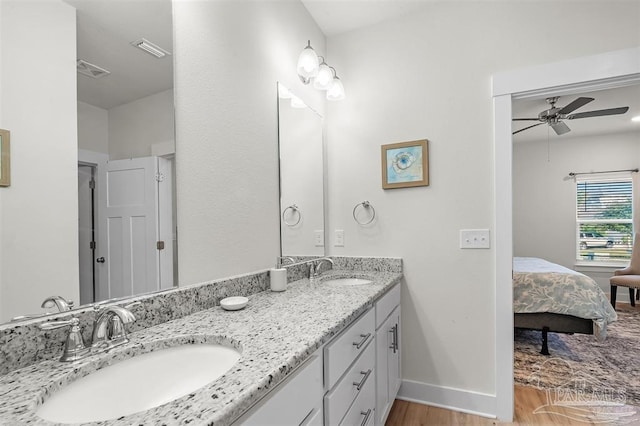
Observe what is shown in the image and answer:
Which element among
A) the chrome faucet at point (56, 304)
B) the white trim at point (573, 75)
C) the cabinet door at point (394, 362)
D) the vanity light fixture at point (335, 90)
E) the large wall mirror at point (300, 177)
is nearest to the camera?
the chrome faucet at point (56, 304)

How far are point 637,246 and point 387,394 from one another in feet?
14.9

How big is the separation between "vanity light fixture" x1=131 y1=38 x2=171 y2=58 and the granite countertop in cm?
93

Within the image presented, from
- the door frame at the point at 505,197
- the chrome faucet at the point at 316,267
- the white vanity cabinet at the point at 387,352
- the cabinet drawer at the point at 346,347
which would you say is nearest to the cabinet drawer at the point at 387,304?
the white vanity cabinet at the point at 387,352

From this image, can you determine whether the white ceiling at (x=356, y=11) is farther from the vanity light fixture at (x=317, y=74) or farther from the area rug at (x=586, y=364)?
the area rug at (x=586, y=364)

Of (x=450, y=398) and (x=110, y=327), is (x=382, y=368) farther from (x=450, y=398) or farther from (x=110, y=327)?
(x=110, y=327)

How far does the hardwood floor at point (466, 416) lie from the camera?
1829mm

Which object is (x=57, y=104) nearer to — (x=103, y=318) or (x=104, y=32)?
(x=104, y=32)

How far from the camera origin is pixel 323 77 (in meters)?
2.03

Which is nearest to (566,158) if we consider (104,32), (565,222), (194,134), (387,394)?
(565,222)

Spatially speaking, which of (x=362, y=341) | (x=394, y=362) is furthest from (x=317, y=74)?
(x=394, y=362)

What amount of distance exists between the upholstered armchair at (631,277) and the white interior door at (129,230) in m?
5.22

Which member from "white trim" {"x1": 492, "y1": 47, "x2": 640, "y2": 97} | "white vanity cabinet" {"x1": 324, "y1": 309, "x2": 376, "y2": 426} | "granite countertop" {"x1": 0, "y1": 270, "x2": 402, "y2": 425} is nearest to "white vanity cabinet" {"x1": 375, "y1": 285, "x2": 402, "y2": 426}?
"white vanity cabinet" {"x1": 324, "y1": 309, "x2": 376, "y2": 426}

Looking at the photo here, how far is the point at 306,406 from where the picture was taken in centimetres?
85

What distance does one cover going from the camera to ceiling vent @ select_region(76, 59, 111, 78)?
34.0 inches
